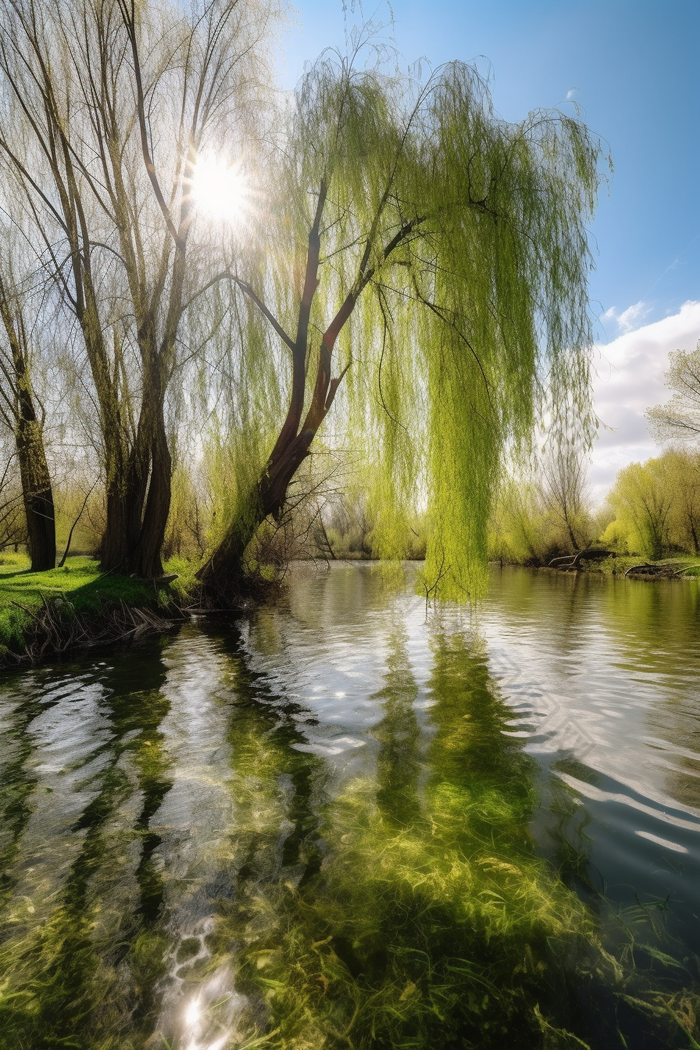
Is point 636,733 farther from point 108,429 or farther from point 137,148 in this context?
point 137,148

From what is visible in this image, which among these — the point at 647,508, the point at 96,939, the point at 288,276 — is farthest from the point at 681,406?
the point at 96,939

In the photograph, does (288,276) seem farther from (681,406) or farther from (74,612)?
(681,406)

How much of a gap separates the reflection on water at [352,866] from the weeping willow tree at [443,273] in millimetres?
2400

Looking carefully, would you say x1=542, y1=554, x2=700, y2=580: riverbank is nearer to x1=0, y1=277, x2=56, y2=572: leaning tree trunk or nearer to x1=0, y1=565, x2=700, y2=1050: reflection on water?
x1=0, y1=565, x2=700, y2=1050: reflection on water

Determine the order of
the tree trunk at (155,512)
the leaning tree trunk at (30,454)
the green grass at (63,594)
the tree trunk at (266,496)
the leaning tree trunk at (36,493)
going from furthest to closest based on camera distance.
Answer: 1. the leaning tree trunk at (36,493)
2. the leaning tree trunk at (30,454)
3. the tree trunk at (155,512)
4. the tree trunk at (266,496)
5. the green grass at (63,594)

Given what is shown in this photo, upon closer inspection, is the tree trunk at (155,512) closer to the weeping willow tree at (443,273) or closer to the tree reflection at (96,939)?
the weeping willow tree at (443,273)

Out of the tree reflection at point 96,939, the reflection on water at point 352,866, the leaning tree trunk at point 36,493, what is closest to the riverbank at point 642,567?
the reflection on water at point 352,866

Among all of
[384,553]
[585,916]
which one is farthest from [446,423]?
[585,916]

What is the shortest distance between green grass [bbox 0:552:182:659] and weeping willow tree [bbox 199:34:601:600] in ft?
14.2

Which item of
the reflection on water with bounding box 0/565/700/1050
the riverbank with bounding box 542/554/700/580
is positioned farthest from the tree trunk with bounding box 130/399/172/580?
the riverbank with bounding box 542/554/700/580

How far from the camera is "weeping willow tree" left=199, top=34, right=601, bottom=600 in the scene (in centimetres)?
527

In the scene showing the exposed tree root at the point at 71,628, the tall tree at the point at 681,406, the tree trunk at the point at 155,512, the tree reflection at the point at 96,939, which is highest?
the tall tree at the point at 681,406

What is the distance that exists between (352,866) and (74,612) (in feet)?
19.8

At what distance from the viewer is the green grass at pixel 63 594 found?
6348mm
